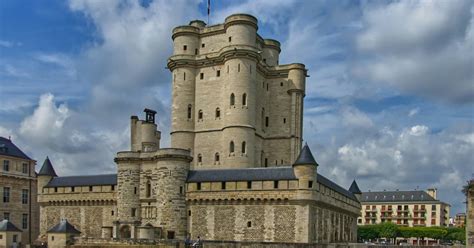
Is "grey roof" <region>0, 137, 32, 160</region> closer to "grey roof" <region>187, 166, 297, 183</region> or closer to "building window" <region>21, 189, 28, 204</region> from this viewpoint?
"building window" <region>21, 189, 28, 204</region>

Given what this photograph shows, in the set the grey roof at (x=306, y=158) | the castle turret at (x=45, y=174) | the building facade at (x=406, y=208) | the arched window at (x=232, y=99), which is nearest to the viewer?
the grey roof at (x=306, y=158)

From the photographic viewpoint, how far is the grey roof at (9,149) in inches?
2169

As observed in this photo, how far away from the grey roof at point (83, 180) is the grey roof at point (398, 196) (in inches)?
3048

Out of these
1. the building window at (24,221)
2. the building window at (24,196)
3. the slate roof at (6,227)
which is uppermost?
the building window at (24,196)

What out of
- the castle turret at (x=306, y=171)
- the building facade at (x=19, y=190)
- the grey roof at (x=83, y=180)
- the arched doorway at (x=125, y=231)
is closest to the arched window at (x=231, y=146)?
the grey roof at (x=83, y=180)

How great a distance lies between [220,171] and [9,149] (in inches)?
1062

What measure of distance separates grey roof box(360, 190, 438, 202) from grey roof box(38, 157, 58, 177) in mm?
78509

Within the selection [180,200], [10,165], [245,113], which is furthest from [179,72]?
[10,165]

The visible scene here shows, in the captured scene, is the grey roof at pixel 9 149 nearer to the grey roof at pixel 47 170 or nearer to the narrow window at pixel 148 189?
the grey roof at pixel 47 170

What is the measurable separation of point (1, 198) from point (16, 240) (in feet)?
31.9

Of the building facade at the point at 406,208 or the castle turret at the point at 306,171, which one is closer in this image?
the castle turret at the point at 306,171

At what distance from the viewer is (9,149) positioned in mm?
56406

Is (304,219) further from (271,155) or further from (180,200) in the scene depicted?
(271,155)

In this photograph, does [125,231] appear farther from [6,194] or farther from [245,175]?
[6,194]
